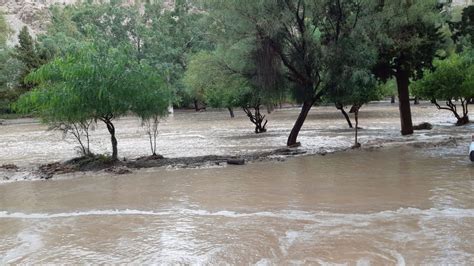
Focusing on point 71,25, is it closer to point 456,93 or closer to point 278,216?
point 456,93

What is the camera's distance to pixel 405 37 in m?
19.1

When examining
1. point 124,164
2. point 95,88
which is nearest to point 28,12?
point 124,164

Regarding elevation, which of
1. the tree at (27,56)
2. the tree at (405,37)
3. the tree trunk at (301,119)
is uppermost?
the tree at (27,56)

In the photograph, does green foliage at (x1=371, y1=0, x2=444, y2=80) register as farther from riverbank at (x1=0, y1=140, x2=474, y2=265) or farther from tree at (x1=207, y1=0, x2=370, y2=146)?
riverbank at (x1=0, y1=140, x2=474, y2=265)

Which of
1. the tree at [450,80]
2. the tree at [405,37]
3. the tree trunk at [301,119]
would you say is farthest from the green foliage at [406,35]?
the tree at [450,80]

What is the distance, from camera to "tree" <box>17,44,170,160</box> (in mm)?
13875

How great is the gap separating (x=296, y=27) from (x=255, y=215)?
11030 mm

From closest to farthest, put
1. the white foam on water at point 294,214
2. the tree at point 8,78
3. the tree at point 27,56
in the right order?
the white foam on water at point 294,214
the tree at point 8,78
the tree at point 27,56

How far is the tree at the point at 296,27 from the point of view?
16.8 m

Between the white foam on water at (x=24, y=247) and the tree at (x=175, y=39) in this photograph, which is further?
the tree at (x=175, y=39)

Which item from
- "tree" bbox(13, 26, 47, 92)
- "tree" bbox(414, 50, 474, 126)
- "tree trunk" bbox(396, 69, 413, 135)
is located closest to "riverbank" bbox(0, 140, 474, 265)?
"tree trunk" bbox(396, 69, 413, 135)

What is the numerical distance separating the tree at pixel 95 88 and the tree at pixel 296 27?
4018 millimetres

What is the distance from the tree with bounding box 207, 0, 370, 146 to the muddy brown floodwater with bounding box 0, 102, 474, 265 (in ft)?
16.2

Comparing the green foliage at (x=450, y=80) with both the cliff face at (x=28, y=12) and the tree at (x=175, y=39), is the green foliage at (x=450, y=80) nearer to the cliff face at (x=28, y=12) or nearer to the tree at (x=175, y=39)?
the tree at (x=175, y=39)
